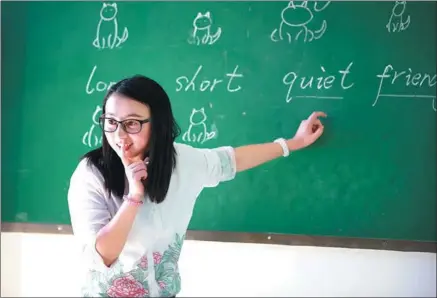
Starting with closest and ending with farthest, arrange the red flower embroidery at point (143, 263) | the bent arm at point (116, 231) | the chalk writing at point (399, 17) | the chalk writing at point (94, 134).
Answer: the bent arm at point (116, 231) → the red flower embroidery at point (143, 263) → the chalk writing at point (399, 17) → the chalk writing at point (94, 134)

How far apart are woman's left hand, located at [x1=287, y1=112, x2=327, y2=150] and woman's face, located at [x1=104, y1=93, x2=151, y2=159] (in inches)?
23.9

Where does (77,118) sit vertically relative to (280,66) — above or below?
below

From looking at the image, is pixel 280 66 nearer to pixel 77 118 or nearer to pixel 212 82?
pixel 212 82

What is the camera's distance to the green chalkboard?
1692 millimetres

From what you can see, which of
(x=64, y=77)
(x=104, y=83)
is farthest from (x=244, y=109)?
(x=64, y=77)

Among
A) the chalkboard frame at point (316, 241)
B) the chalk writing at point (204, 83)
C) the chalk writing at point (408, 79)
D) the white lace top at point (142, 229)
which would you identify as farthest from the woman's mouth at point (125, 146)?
the chalk writing at point (408, 79)

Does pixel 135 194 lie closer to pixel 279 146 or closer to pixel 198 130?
pixel 198 130

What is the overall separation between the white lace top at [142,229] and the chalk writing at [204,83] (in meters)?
0.27

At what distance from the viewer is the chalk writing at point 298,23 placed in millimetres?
1689

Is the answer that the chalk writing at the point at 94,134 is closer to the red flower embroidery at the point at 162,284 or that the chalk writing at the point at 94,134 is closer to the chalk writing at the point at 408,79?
the red flower embroidery at the point at 162,284

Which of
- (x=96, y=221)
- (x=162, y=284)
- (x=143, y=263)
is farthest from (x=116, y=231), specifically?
(x=162, y=284)

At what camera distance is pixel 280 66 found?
1714 mm

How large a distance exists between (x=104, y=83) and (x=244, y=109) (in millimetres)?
530

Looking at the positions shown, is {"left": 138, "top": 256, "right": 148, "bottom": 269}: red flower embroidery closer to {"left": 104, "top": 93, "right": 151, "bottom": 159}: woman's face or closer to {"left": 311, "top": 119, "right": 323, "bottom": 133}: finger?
{"left": 104, "top": 93, "right": 151, "bottom": 159}: woman's face
